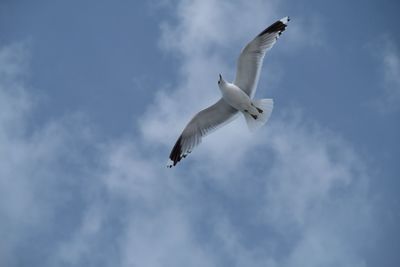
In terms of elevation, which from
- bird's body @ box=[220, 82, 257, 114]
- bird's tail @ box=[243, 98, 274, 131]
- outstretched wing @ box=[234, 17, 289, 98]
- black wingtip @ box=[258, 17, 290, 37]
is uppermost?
black wingtip @ box=[258, 17, 290, 37]

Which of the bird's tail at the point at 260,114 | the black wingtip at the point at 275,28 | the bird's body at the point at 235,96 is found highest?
the black wingtip at the point at 275,28

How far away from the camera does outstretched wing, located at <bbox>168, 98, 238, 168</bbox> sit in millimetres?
12109

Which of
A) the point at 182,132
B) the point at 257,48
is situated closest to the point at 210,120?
the point at 182,132

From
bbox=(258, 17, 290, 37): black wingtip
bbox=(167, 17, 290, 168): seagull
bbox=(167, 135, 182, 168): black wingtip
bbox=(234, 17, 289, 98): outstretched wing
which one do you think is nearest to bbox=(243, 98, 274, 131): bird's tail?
bbox=(167, 17, 290, 168): seagull

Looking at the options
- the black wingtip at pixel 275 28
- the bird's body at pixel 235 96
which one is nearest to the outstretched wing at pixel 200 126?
the bird's body at pixel 235 96

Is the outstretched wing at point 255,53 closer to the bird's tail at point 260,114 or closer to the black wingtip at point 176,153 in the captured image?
the bird's tail at point 260,114

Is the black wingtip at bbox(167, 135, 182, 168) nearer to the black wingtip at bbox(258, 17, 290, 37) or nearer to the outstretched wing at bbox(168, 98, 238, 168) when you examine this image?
the outstretched wing at bbox(168, 98, 238, 168)

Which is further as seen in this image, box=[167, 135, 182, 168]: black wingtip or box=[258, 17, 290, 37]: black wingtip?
box=[167, 135, 182, 168]: black wingtip

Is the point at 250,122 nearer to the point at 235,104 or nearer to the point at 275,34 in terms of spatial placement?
the point at 235,104

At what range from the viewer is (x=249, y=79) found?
39.0 ft

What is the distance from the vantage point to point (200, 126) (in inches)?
483

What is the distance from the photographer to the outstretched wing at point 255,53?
11672 millimetres

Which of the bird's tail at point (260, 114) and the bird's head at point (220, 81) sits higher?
the bird's head at point (220, 81)

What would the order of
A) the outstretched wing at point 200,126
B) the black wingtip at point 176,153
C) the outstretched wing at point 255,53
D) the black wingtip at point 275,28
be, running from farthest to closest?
the black wingtip at point 176,153 → the outstretched wing at point 200,126 → the black wingtip at point 275,28 → the outstretched wing at point 255,53
